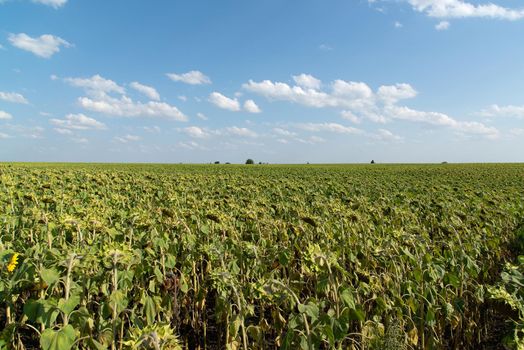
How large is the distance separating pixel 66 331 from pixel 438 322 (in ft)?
12.8

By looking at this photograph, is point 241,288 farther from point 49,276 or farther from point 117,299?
point 49,276

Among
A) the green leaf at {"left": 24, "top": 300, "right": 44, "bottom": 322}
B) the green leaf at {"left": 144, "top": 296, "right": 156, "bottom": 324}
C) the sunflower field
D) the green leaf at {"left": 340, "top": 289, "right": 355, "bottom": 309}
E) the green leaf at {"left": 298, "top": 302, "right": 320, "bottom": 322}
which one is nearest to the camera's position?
the green leaf at {"left": 24, "top": 300, "right": 44, "bottom": 322}

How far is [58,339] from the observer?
227 centimetres

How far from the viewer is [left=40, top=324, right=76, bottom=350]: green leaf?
7.34 ft

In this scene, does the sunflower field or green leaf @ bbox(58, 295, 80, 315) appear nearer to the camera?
green leaf @ bbox(58, 295, 80, 315)

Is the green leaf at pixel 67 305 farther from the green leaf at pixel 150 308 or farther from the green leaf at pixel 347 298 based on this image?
the green leaf at pixel 347 298

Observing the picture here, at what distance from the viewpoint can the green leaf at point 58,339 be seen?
7.34ft

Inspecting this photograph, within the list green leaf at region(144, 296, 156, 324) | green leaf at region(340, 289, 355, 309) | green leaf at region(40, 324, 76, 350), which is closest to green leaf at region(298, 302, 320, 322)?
green leaf at region(340, 289, 355, 309)

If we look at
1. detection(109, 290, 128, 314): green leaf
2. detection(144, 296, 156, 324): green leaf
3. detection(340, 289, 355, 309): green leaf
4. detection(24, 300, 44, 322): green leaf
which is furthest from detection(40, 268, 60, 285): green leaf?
detection(340, 289, 355, 309): green leaf

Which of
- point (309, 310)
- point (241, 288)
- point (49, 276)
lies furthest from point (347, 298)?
point (49, 276)

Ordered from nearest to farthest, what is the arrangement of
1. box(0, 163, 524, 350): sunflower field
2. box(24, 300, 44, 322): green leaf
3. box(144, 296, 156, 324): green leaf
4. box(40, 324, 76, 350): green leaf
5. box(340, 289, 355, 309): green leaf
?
box(40, 324, 76, 350): green leaf
box(24, 300, 44, 322): green leaf
box(0, 163, 524, 350): sunflower field
box(144, 296, 156, 324): green leaf
box(340, 289, 355, 309): green leaf

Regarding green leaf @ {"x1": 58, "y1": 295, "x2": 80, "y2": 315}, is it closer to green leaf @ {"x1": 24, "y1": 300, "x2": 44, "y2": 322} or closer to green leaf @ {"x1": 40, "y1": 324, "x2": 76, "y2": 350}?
green leaf @ {"x1": 24, "y1": 300, "x2": 44, "y2": 322}

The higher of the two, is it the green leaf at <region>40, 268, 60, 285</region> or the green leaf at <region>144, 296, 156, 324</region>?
the green leaf at <region>40, 268, 60, 285</region>

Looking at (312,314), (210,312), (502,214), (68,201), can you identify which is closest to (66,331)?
(312,314)
